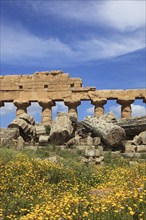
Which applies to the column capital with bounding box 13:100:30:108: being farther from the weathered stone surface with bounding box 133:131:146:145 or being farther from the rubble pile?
the weathered stone surface with bounding box 133:131:146:145

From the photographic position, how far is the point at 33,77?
31344 millimetres

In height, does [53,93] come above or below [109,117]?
above

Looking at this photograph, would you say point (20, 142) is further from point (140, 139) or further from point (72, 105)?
point (72, 105)

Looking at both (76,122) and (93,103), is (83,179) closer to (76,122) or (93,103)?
(76,122)

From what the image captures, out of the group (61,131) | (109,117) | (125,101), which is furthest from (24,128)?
(125,101)

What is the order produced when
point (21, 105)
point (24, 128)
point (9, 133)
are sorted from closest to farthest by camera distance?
A: point (9, 133) < point (24, 128) < point (21, 105)

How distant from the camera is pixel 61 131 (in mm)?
20062

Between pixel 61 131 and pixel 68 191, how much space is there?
10470mm

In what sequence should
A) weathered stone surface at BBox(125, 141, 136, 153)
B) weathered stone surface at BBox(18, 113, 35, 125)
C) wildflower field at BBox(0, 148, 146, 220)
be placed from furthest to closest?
weathered stone surface at BBox(18, 113, 35, 125)
weathered stone surface at BBox(125, 141, 136, 153)
wildflower field at BBox(0, 148, 146, 220)

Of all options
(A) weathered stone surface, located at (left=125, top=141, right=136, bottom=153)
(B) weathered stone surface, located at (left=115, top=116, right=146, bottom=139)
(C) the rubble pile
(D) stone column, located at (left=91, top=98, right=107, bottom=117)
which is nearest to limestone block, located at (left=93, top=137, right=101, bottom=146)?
(C) the rubble pile

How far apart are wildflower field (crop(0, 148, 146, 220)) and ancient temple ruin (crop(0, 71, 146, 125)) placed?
14184mm

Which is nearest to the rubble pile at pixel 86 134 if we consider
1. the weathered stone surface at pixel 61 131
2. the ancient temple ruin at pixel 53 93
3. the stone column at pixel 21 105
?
→ the weathered stone surface at pixel 61 131

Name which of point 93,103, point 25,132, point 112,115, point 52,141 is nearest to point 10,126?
point 25,132

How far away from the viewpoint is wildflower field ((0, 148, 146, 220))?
5.90m
